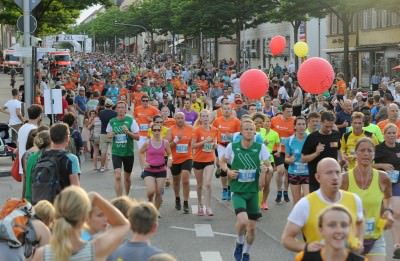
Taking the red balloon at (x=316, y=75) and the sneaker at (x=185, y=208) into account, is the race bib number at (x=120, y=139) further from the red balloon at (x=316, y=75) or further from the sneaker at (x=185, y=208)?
the red balloon at (x=316, y=75)

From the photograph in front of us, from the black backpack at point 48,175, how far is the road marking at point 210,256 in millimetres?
2779

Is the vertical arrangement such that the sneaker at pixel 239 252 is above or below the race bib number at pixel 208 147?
below

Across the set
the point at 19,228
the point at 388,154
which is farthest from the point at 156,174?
the point at 19,228

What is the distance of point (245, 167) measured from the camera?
376 inches

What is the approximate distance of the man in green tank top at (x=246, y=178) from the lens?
927 centimetres

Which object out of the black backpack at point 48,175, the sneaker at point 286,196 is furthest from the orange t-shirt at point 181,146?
the black backpack at point 48,175

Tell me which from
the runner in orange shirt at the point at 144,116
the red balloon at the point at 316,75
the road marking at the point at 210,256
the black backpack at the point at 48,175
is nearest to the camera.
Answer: the black backpack at the point at 48,175

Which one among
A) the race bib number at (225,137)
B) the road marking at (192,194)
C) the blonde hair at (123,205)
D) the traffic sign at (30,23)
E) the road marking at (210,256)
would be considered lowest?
the road marking at (210,256)

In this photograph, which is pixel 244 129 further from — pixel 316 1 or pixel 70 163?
pixel 316 1

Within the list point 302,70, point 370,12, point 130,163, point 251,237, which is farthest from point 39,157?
point 370,12

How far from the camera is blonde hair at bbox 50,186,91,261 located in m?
4.70

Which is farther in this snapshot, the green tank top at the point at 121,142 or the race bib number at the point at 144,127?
the race bib number at the point at 144,127

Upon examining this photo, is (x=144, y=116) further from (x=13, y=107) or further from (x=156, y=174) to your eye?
(x=156, y=174)

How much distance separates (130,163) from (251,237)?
418cm
